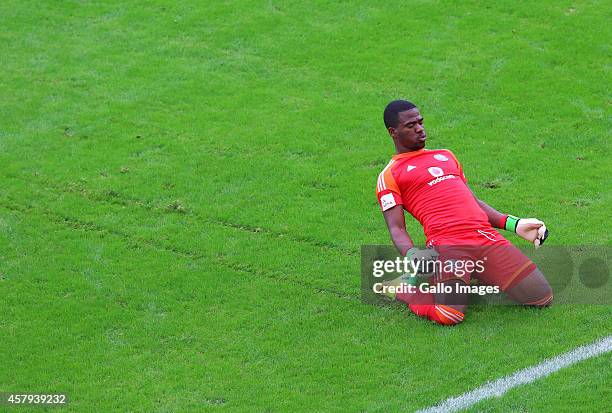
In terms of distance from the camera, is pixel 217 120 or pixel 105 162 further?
pixel 217 120

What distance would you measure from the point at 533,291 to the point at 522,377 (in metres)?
1.19

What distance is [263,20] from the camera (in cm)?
1636

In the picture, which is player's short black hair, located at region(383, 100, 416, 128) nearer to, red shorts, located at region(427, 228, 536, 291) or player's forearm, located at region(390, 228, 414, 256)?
player's forearm, located at region(390, 228, 414, 256)

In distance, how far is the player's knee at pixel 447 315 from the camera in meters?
9.13

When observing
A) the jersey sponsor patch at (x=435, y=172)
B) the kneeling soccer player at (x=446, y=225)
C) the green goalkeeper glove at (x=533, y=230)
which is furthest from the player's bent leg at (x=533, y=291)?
the jersey sponsor patch at (x=435, y=172)

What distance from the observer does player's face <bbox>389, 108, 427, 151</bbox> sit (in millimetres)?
9711

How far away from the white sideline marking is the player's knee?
91 cm

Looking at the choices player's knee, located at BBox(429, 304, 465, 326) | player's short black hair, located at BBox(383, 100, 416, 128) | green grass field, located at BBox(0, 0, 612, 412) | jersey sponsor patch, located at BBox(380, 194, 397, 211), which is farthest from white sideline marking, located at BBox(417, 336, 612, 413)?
player's short black hair, located at BBox(383, 100, 416, 128)

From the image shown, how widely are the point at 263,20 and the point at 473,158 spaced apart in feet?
16.6

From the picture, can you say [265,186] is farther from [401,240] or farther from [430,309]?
[430,309]

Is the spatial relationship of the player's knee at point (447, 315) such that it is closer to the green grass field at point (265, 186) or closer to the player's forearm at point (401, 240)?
the green grass field at point (265, 186)

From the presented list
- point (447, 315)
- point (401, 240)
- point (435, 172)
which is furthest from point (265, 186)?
point (447, 315)

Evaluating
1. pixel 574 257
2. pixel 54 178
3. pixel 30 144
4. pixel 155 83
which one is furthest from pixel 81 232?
pixel 574 257

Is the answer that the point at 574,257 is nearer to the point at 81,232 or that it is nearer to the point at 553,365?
the point at 553,365
